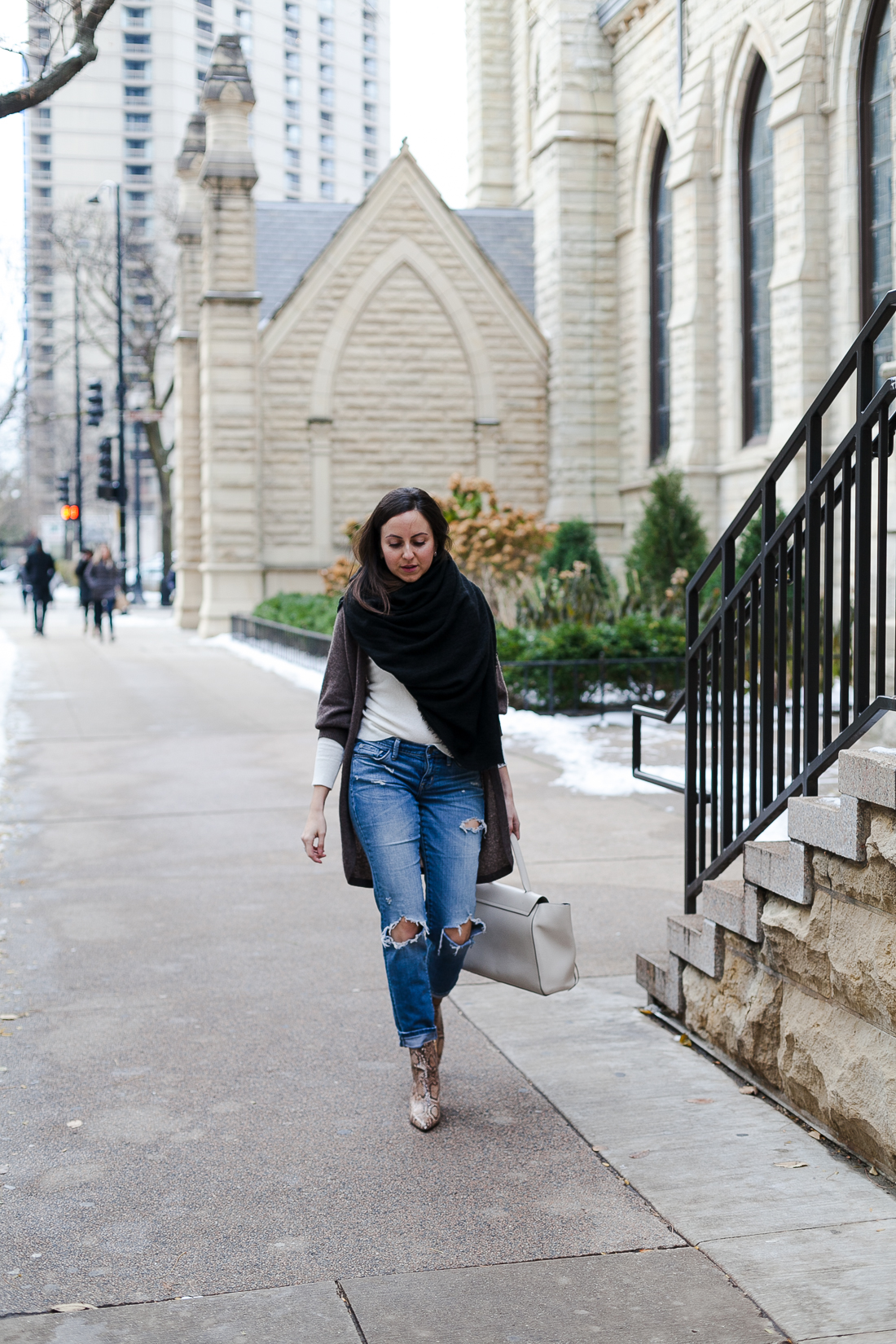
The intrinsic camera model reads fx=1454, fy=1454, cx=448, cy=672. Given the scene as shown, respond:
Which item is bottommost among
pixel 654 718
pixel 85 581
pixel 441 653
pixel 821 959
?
pixel 821 959

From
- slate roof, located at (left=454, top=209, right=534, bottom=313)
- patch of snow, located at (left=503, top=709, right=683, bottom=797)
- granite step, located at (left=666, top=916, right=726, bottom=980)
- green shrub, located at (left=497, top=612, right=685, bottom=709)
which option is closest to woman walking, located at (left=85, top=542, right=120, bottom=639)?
slate roof, located at (left=454, top=209, right=534, bottom=313)

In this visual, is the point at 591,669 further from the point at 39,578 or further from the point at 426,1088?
the point at 39,578

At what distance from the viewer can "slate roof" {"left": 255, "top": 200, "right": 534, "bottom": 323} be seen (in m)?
28.1

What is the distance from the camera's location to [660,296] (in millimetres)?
24953

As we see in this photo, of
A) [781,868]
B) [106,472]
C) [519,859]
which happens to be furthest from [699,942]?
[106,472]

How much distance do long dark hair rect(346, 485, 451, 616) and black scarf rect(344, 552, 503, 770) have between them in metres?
0.03

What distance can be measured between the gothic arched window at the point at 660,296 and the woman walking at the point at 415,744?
20.9 metres

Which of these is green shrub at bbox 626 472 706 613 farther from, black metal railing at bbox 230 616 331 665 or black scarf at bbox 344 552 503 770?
black scarf at bbox 344 552 503 770

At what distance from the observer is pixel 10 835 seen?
352 inches

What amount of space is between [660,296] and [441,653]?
22.0 meters

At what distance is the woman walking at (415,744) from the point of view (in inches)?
164

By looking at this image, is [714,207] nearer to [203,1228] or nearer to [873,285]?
[873,285]

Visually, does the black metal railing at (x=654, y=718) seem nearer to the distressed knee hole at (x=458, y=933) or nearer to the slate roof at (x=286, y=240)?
the distressed knee hole at (x=458, y=933)

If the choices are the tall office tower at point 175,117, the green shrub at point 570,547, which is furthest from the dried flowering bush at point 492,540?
the tall office tower at point 175,117
